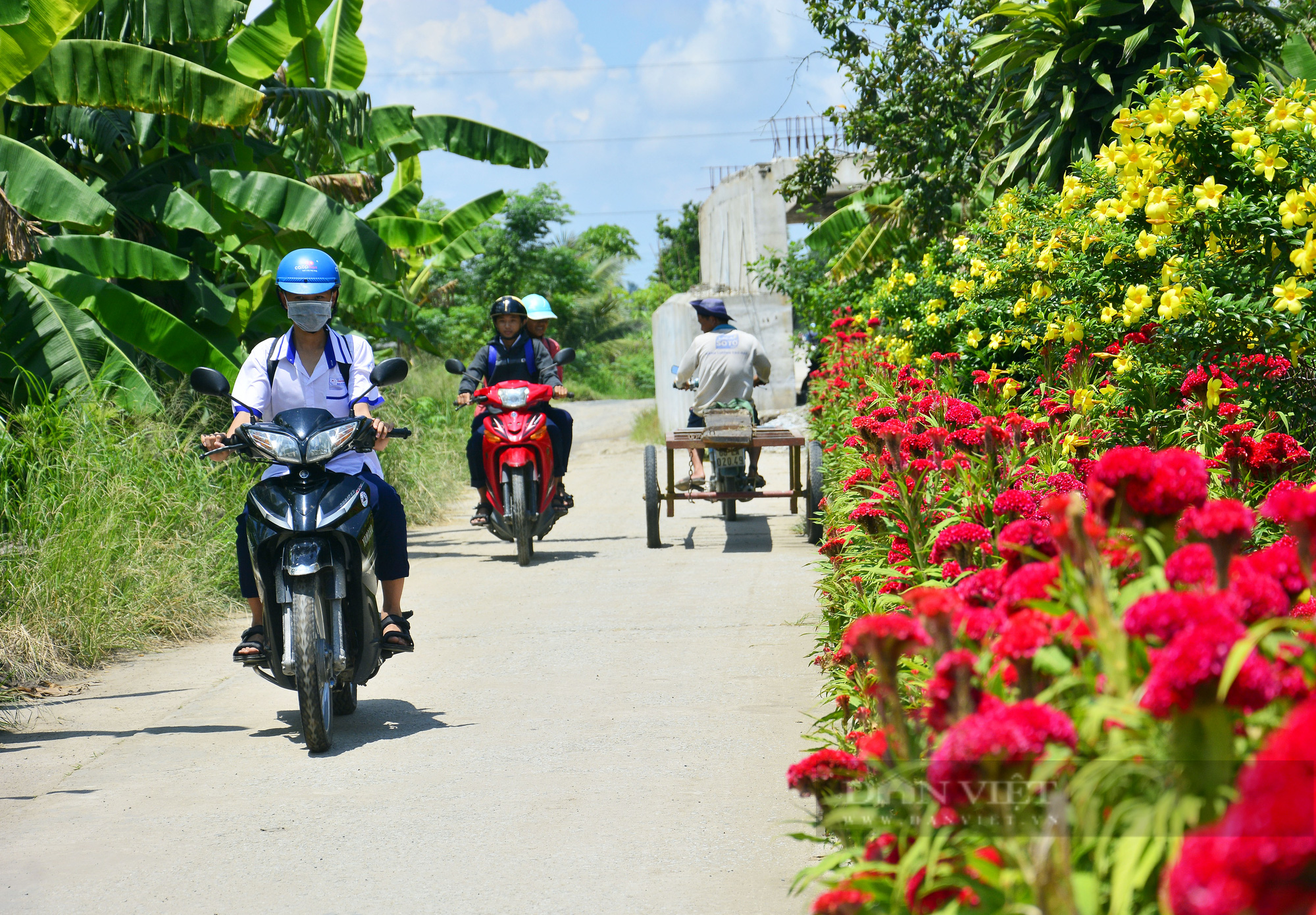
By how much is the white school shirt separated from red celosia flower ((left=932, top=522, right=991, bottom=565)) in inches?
118

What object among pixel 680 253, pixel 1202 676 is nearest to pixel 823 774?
pixel 1202 676

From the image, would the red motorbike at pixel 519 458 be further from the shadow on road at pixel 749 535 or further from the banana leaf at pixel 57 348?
the banana leaf at pixel 57 348

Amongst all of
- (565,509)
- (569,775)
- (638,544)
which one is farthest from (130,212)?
(569,775)

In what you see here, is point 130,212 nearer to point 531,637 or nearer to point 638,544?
point 638,544

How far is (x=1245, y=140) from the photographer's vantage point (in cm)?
466

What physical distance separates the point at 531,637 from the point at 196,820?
9.90 ft

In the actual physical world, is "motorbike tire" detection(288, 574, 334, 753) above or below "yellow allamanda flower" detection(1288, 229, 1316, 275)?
below

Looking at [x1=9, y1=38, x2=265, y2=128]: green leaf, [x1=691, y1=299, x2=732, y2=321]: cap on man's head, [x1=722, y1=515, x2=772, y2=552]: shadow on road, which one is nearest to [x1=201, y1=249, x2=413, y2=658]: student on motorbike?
[x1=9, y1=38, x2=265, y2=128]: green leaf

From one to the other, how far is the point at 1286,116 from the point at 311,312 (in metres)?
4.18

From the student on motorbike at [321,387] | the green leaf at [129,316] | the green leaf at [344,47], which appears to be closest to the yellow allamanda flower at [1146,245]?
the student on motorbike at [321,387]

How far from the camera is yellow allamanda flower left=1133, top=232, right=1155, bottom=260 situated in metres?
5.31

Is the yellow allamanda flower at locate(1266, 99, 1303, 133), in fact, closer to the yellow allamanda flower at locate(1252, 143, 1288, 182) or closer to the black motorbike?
the yellow allamanda flower at locate(1252, 143, 1288, 182)

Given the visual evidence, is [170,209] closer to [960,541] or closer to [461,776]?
[461,776]

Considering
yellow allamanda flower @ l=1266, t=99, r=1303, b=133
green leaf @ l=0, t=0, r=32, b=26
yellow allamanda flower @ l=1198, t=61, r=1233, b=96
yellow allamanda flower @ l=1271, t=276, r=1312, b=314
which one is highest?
green leaf @ l=0, t=0, r=32, b=26
